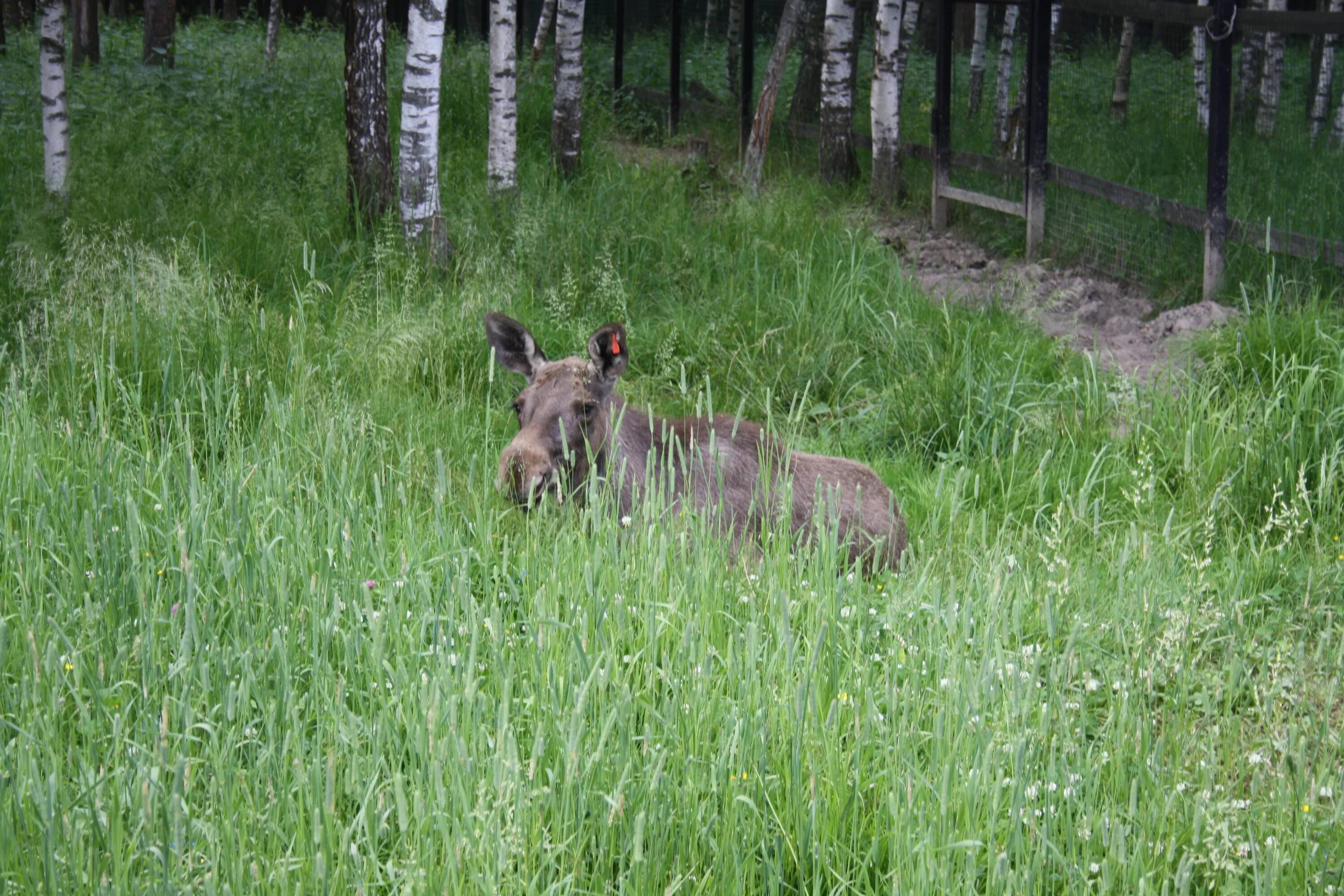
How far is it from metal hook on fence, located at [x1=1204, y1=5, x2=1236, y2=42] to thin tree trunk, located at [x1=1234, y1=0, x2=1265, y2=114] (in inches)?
492

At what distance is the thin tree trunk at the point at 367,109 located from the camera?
956 cm

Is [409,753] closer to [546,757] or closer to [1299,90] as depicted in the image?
[546,757]

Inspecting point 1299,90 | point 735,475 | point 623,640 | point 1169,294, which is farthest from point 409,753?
point 1299,90

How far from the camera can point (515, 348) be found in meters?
5.70

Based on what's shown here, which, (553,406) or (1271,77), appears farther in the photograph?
(1271,77)

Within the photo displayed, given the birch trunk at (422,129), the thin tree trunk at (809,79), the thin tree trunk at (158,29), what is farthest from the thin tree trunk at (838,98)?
the thin tree trunk at (158,29)

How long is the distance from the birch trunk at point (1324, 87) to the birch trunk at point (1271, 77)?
58cm

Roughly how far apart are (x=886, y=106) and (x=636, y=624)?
1066cm

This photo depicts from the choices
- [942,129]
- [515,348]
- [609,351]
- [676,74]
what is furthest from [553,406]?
[676,74]

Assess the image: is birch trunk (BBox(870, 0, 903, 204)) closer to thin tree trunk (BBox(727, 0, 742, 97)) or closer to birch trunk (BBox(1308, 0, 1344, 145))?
birch trunk (BBox(1308, 0, 1344, 145))

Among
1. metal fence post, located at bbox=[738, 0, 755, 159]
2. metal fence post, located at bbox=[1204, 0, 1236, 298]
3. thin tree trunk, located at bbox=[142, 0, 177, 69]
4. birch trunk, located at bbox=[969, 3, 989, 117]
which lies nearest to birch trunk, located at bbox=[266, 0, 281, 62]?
thin tree trunk, located at bbox=[142, 0, 177, 69]

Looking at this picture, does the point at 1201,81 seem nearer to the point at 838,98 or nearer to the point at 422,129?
the point at 838,98

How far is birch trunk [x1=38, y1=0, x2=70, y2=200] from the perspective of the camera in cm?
1033

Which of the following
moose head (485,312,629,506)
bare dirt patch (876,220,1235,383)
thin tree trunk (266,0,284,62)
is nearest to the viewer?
moose head (485,312,629,506)
